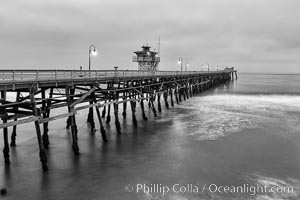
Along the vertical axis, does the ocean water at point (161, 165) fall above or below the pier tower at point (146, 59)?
below

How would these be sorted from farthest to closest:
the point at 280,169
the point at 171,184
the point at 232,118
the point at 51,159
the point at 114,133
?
the point at 232,118
the point at 114,133
the point at 51,159
the point at 280,169
the point at 171,184

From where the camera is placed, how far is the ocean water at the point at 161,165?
9.31m

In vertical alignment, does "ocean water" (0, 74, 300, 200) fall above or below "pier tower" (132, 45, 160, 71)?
below

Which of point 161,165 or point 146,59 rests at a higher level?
point 146,59

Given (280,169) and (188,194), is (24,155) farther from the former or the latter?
(280,169)

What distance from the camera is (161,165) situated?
11898 millimetres

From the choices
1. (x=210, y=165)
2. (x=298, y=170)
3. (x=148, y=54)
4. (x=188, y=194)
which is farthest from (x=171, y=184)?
(x=148, y=54)

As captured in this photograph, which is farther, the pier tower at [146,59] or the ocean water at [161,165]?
the pier tower at [146,59]

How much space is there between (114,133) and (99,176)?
283 inches

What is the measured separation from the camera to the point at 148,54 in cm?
5931

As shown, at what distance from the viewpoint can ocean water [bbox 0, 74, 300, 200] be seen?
9.31m

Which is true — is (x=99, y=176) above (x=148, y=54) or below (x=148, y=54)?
below

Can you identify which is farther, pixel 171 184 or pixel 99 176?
pixel 99 176

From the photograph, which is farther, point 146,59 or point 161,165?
point 146,59
